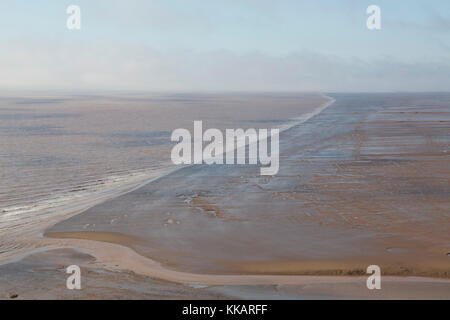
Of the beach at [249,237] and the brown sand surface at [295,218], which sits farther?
the brown sand surface at [295,218]

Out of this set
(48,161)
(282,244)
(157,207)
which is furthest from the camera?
(48,161)

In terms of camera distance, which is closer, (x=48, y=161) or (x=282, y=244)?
(x=282, y=244)

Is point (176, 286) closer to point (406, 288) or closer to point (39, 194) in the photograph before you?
point (406, 288)

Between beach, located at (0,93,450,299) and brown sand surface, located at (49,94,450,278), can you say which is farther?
brown sand surface, located at (49,94,450,278)

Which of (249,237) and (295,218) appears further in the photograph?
(295,218)

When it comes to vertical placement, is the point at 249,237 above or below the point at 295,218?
below
